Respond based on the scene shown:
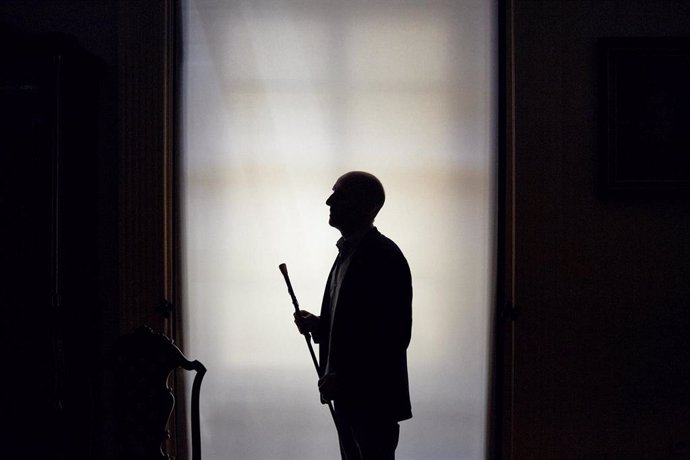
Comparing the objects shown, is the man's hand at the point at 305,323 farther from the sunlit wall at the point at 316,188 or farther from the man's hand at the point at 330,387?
the sunlit wall at the point at 316,188

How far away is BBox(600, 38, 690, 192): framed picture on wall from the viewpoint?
2.19 m

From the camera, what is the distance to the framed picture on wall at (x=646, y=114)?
7.19 ft

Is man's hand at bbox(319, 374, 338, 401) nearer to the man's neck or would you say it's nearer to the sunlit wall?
the man's neck

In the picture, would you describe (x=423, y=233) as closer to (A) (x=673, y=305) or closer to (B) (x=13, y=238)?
(A) (x=673, y=305)

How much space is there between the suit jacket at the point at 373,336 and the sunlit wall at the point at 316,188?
0.66 metres

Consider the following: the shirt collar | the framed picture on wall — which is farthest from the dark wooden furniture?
the framed picture on wall

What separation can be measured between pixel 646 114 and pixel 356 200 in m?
1.38

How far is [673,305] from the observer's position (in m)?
2.24

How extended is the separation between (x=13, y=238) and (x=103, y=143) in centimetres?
55

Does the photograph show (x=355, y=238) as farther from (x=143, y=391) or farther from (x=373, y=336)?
(x=143, y=391)

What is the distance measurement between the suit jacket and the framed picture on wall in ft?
3.89

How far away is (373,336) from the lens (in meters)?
1.56

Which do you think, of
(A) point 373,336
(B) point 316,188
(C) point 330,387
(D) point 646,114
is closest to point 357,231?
(A) point 373,336

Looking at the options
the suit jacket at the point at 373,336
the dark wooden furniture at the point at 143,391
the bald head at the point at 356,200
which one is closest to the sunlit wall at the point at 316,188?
the bald head at the point at 356,200
